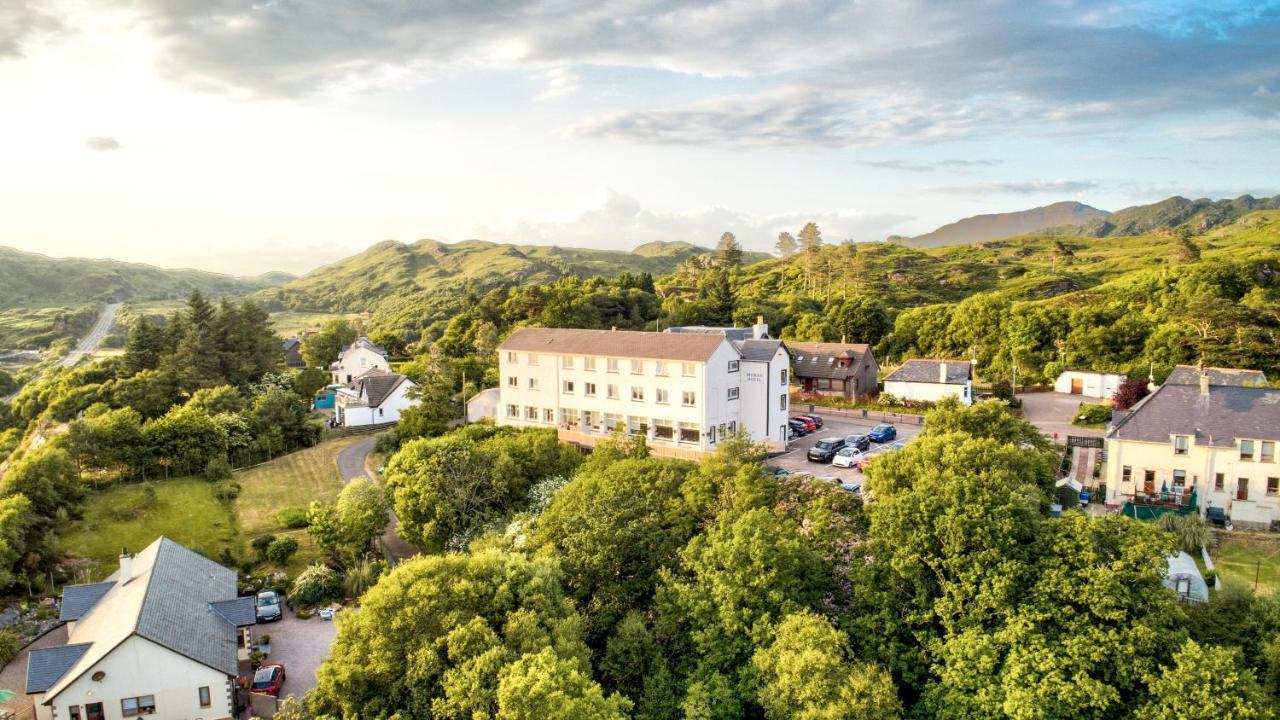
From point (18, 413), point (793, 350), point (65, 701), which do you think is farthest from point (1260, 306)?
point (18, 413)

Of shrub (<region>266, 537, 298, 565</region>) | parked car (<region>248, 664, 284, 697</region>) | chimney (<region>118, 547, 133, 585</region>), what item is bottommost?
parked car (<region>248, 664, 284, 697</region>)

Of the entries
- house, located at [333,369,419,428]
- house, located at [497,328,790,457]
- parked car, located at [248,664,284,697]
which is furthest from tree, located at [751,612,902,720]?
house, located at [333,369,419,428]

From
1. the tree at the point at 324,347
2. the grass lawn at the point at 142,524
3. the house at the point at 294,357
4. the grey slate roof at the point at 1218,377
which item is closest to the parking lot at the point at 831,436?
the grey slate roof at the point at 1218,377

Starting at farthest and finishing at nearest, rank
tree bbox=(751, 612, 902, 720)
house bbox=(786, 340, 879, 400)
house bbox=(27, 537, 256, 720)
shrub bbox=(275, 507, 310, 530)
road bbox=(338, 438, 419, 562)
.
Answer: house bbox=(786, 340, 879, 400), shrub bbox=(275, 507, 310, 530), road bbox=(338, 438, 419, 562), house bbox=(27, 537, 256, 720), tree bbox=(751, 612, 902, 720)

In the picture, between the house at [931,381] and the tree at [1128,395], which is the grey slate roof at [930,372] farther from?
the tree at [1128,395]

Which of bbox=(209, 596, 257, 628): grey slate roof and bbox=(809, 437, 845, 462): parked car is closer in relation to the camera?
bbox=(209, 596, 257, 628): grey slate roof

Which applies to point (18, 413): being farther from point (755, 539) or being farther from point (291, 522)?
point (755, 539)

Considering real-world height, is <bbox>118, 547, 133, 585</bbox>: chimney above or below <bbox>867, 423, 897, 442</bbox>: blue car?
below

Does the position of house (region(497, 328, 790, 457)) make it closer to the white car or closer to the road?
the white car
